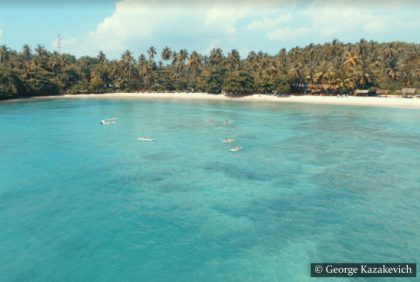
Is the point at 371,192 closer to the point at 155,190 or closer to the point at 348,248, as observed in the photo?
the point at 348,248

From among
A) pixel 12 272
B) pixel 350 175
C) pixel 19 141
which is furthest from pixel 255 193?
pixel 19 141

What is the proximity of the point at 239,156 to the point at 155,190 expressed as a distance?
57.8ft

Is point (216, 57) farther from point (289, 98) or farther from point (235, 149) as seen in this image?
point (235, 149)

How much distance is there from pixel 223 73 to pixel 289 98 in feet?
112

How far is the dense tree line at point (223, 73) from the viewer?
429 feet

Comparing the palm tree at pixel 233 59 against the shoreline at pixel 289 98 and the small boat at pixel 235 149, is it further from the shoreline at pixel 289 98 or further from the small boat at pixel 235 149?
the small boat at pixel 235 149

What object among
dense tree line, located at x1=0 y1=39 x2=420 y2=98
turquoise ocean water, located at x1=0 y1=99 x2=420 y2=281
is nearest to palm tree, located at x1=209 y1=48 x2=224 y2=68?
dense tree line, located at x1=0 y1=39 x2=420 y2=98

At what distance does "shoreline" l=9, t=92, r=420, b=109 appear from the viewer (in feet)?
374

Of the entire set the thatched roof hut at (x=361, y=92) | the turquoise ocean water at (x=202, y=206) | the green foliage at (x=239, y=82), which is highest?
the green foliage at (x=239, y=82)

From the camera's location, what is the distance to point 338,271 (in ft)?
69.7

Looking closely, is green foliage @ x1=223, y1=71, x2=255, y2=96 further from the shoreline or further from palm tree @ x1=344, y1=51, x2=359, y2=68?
palm tree @ x1=344, y1=51, x2=359, y2=68

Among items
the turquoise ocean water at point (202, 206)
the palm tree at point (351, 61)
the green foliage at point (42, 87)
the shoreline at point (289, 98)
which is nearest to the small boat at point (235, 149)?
the turquoise ocean water at point (202, 206)

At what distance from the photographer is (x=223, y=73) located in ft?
504

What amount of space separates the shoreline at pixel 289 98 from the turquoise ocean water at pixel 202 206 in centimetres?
5685
